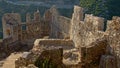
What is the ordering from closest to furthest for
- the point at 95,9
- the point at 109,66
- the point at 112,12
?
the point at 109,66, the point at 112,12, the point at 95,9

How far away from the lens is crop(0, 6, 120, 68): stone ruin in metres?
14.6

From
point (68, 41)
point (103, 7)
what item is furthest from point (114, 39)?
point (103, 7)

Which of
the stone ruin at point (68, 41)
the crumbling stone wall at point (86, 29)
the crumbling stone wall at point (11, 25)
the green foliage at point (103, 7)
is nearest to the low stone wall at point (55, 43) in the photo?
the stone ruin at point (68, 41)

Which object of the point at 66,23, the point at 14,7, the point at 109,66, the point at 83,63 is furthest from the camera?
the point at 14,7

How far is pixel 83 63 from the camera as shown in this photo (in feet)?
50.7

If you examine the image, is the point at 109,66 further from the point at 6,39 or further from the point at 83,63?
the point at 6,39

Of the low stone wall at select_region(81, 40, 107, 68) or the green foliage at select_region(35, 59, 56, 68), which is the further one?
the low stone wall at select_region(81, 40, 107, 68)

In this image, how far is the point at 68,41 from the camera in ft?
84.7

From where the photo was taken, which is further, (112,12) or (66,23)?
(112,12)

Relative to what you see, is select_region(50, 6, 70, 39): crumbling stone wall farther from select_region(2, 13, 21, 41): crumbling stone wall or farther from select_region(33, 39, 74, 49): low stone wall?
select_region(33, 39, 74, 49): low stone wall

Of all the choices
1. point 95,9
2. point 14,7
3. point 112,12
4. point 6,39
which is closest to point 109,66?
point 6,39

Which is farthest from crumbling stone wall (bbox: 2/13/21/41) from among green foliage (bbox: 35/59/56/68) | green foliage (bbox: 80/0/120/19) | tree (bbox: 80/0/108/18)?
green foliage (bbox: 35/59/56/68)

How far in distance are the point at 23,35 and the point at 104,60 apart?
2379 centimetres

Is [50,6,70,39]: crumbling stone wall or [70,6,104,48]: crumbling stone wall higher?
[70,6,104,48]: crumbling stone wall
